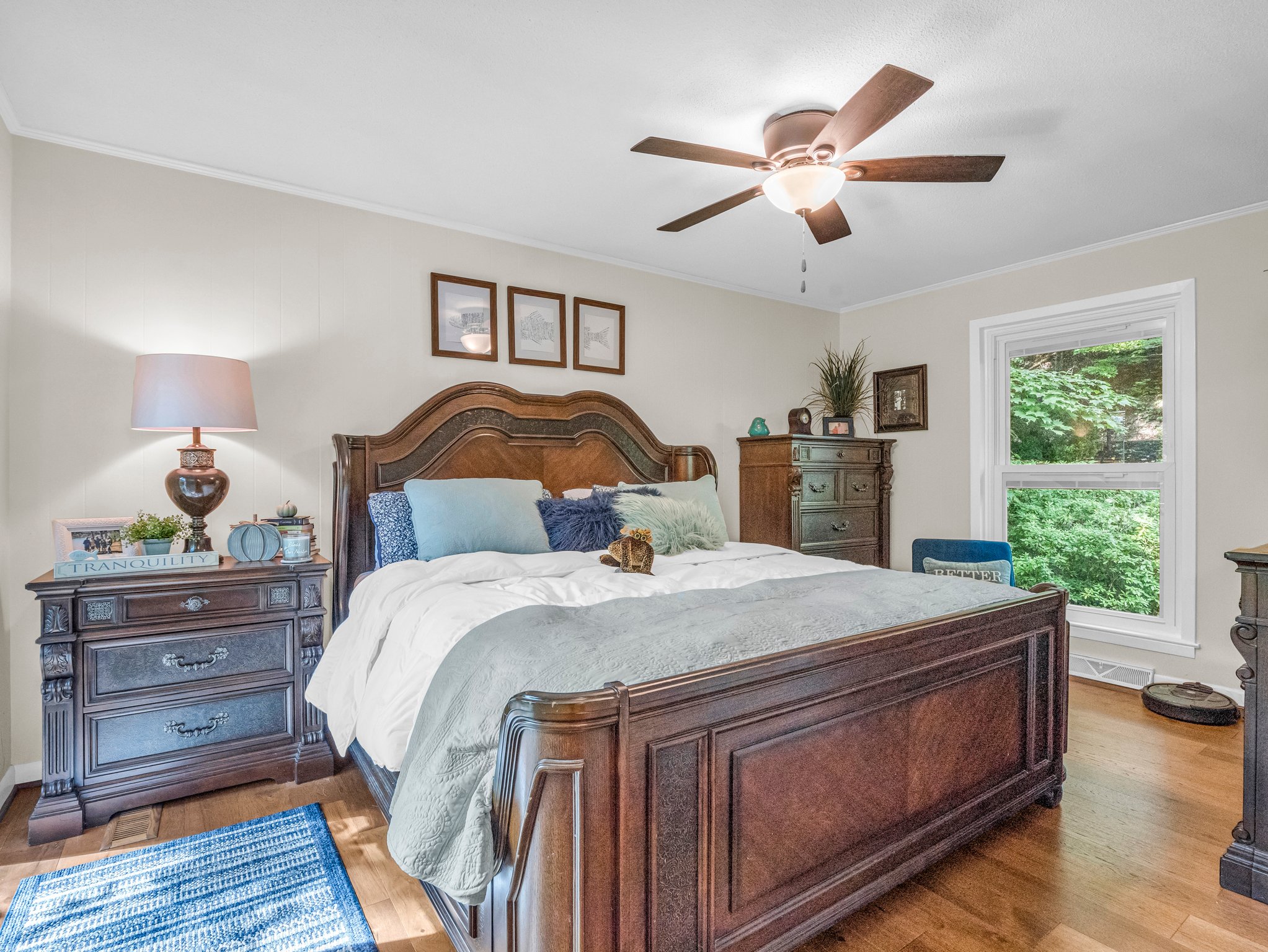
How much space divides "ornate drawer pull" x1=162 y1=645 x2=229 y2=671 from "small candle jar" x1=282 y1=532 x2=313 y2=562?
380 millimetres

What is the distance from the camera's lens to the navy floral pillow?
2.75 meters

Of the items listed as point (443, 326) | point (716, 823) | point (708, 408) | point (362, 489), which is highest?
point (443, 326)

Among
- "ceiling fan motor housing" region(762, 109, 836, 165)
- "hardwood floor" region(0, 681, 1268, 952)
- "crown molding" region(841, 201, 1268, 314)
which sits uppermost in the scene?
"crown molding" region(841, 201, 1268, 314)

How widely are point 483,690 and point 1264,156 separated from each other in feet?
11.7

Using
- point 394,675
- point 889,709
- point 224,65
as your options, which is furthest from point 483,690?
point 224,65

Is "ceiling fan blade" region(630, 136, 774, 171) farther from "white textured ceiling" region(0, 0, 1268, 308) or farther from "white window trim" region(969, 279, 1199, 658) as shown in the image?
"white window trim" region(969, 279, 1199, 658)

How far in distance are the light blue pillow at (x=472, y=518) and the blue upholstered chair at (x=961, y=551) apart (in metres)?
2.28

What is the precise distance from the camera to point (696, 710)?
1.25m

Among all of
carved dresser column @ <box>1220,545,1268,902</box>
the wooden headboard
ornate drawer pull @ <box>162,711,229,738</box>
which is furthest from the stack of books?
carved dresser column @ <box>1220,545,1268,902</box>

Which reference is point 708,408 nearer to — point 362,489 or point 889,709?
point 362,489

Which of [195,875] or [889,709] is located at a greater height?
[889,709]

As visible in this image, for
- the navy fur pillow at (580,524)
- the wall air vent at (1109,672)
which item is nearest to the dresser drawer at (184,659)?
the navy fur pillow at (580,524)

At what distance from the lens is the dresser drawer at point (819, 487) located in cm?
409

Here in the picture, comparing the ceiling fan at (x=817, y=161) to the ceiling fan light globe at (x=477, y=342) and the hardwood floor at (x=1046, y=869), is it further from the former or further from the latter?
the hardwood floor at (x=1046, y=869)
